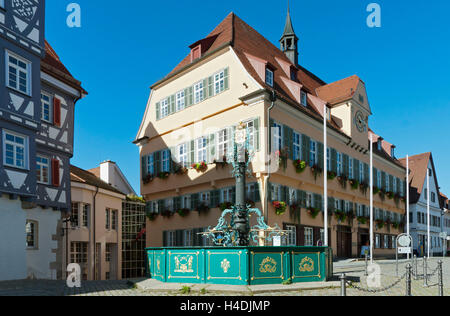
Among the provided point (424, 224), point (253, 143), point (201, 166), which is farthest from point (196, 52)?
point (424, 224)

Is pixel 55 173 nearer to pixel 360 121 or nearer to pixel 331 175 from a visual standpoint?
pixel 331 175

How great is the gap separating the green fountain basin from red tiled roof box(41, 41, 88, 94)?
11.1 metres

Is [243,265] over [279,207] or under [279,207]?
under

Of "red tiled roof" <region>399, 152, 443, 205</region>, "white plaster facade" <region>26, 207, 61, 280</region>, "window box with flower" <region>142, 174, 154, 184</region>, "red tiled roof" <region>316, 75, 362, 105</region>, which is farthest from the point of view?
"red tiled roof" <region>399, 152, 443, 205</region>

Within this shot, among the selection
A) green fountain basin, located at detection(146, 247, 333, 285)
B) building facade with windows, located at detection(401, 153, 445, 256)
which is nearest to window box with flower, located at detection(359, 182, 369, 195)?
building facade with windows, located at detection(401, 153, 445, 256)

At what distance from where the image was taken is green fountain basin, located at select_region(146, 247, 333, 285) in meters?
12.8

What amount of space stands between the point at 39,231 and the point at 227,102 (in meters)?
11.4

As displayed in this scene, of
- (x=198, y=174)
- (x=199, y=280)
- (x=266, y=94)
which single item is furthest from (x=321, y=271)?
(x=198, y=174)

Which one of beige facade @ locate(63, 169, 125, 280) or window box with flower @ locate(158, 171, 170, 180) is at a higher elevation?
window box with flower @ locate(158, 171, 170, 180)

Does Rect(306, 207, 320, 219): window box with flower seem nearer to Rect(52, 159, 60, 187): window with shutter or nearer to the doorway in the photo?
the doorway

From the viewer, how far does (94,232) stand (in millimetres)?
28266

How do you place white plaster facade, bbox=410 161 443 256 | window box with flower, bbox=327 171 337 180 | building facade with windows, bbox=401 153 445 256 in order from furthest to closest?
building facade with windows, bbox=401 153 445 256 → white plaster facade, bbox=410 161 443 256 → window box with flower, bbox=327 171 337 180

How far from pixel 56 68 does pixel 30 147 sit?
17.5 feet
